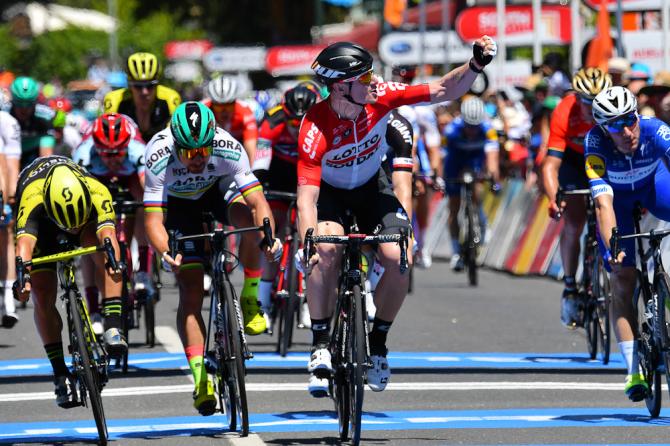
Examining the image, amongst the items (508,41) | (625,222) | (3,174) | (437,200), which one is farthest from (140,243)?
(508,41)

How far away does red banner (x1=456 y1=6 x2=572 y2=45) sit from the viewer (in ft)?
99.6

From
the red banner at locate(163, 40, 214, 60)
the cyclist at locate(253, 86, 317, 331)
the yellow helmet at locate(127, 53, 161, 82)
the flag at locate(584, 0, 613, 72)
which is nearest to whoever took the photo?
the yellow helmet at locate(127, 53, 161, 82)

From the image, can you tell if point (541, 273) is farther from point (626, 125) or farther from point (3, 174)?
point (626, 125)

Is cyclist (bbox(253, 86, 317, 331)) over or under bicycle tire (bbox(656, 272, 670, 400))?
over

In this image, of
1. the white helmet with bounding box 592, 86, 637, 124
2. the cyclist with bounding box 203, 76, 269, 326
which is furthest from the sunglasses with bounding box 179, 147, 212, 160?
the cyclist with bounding box 203, 76, 269, 326

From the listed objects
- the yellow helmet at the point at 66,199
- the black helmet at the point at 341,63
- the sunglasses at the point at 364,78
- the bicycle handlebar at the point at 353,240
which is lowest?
the bicycle handlebar at the point at 353,240

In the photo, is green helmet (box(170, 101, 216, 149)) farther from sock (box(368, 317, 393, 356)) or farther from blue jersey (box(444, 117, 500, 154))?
blue jersey (box(444, 117, 500, 154))

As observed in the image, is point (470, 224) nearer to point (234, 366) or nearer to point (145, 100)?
point (145, 100)

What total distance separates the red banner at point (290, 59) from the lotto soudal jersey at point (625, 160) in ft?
138

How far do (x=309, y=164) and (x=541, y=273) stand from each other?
11914 mm

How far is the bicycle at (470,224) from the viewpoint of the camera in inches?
789

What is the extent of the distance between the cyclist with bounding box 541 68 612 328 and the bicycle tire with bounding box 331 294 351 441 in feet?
13.1

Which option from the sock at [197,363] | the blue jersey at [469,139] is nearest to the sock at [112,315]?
the sock at [197,363]

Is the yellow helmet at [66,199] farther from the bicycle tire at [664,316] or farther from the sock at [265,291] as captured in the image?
the sock at [265,291]
